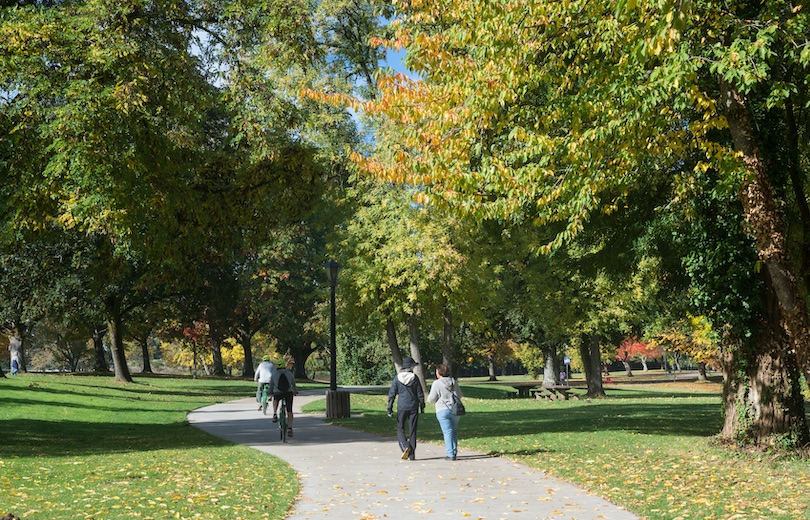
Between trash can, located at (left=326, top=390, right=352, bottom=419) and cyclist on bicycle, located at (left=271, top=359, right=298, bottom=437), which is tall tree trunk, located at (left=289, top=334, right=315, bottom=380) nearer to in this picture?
trash can, located at (left=326, top=390, right=352, bottom=419)

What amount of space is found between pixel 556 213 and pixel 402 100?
305 cm

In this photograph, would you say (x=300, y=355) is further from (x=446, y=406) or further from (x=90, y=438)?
(x=446, y=406)

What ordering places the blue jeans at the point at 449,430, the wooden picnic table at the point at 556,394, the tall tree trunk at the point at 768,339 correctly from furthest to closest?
the wooden picnic table at the point at 556,394
the blue jeans at the point at 449,430
the tall tree trunk at the point at 768,339

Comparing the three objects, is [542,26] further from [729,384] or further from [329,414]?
[329,414]

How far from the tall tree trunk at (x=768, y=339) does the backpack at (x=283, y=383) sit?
28.8 ft

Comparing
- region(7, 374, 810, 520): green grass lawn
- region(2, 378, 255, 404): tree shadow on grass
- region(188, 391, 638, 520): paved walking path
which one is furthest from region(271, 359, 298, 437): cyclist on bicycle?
region(2, 378, 255, 404): tree shadow on grass

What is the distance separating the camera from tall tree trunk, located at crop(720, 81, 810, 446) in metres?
12.3

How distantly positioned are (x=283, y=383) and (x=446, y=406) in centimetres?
538

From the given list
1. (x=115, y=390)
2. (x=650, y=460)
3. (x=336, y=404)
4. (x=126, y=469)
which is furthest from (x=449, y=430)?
(x=115, y=390)

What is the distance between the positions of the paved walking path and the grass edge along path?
0.47 m

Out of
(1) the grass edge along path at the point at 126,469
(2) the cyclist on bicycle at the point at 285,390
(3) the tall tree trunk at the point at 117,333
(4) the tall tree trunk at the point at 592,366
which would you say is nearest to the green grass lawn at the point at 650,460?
(2) the cyclist on bicycle at the point at 285,390

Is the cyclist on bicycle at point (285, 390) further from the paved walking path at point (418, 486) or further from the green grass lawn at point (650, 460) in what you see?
A: the green grass lawn at point (650, 460)

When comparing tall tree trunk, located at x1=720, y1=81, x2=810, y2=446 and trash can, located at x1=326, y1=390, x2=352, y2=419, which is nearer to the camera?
tall tree trunk, located at x1=720, y1=81, x2=810, y2=446

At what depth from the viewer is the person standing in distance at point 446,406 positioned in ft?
46.6
